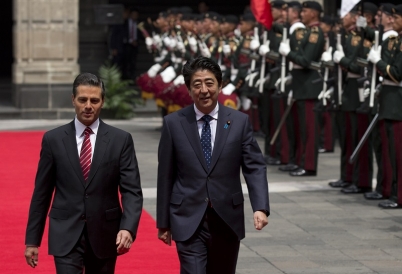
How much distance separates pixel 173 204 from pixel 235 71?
32.9ft

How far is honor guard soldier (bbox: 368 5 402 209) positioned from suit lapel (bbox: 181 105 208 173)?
5.20 meters

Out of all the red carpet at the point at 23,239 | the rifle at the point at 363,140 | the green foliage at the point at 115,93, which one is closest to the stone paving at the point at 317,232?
the rifle at the point at 363,140

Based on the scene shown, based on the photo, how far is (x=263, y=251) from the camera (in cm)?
920

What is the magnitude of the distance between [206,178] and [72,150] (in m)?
0.74

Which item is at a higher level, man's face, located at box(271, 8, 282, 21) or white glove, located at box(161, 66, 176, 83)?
man's face, located at box(271, 8, 282, 21)

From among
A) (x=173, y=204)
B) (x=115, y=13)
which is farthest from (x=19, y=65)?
(x=173, y=204)

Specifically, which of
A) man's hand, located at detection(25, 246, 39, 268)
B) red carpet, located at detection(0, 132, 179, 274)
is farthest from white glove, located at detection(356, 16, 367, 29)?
man's hand, located at detection(25, 246, 39, 268)

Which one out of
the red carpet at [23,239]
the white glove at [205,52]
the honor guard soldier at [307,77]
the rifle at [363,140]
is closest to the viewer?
the red carpet at [23,239]

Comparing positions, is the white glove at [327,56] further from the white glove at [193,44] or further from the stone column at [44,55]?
the stone column at [44,55]

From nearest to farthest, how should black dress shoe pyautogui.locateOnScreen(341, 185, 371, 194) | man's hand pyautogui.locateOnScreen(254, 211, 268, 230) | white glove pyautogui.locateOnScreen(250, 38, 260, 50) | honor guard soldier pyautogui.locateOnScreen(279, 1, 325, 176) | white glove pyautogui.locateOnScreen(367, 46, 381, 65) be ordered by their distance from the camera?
man's hand pyautogui.locateOnScreen(254, 211, 268, 230)
white glove pyautogui.locateOnScreen(367, 46, 381, 65)
black dress shoe pyautogui.locateOnScreen(341, 185, 371, 194)
honor guard soldier pyautogui.locateOnScreen(279, 1, 325, 176)
white glove pyautogui.locateOnScreen(250, 38, 260, 50)

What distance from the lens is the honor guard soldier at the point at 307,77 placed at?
13.9 m

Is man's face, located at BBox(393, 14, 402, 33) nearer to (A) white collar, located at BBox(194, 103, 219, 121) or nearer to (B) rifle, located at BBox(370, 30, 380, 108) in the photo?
(B) rifle, located at BBox(370, 30, 380, 108)

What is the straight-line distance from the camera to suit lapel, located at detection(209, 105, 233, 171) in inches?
242

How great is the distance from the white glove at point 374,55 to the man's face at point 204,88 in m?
5.55
